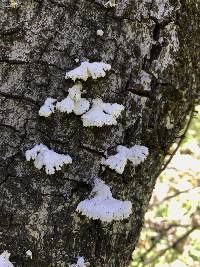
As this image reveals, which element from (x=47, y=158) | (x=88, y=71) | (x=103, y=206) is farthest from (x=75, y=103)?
(x=103, y=206)

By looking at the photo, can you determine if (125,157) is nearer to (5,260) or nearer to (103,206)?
(103,206)

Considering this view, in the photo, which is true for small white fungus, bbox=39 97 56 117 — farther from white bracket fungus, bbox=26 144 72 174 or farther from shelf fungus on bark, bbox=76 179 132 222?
shelf fungus on bark, bbox=76 179 132 222

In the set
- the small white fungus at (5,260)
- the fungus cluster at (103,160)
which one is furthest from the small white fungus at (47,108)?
the small white fungus at (5,260)

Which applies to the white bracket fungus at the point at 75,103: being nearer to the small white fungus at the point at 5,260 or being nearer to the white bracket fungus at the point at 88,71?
the white bracket fungus at the point at 88,71

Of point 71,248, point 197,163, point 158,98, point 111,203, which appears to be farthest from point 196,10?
point 197,163

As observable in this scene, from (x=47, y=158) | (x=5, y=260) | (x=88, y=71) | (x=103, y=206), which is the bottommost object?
(x=5, y=260)

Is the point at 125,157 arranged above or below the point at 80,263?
above

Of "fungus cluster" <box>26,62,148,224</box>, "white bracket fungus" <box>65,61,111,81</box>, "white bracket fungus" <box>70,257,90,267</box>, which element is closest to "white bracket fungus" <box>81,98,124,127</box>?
"fungus cluster" <box>26,62,148,224</box>
